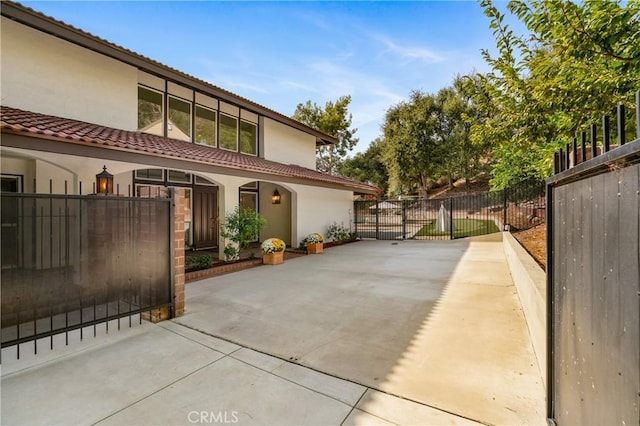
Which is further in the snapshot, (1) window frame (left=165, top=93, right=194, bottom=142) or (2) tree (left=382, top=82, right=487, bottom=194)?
(2) tree (left=382, top=82, right=487, bottom=194)

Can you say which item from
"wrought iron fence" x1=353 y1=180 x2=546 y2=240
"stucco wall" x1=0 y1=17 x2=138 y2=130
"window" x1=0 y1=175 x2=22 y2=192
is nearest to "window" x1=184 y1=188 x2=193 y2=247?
"stucco wall" x1=0 y1=17 x2=138 y2=130

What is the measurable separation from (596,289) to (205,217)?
11.7 m

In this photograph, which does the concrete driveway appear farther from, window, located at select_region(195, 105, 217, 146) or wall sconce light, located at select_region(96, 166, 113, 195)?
window, located at select_region(195, 105, 217, 146)

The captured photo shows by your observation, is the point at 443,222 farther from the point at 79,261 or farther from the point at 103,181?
the point at 79,261

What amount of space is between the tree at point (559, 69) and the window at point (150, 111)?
8.67m

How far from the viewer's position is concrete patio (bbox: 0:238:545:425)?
7.99 ft

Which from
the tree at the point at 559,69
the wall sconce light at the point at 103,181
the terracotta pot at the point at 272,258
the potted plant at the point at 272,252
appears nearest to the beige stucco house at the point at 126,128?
the wall sconce light at the point at 103,181

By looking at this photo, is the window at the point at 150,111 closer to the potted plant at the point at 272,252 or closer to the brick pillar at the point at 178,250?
the potted plant at the point at 272,252

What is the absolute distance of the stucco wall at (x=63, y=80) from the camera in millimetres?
6406

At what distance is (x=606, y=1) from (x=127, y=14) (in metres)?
10.6

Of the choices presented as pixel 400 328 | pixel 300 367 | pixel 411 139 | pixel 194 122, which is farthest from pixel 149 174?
pixel 411 139

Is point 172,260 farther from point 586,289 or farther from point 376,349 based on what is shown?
point 586,289

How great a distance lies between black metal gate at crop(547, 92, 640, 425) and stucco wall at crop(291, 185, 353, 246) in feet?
33.1

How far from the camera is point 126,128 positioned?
27.3ft
